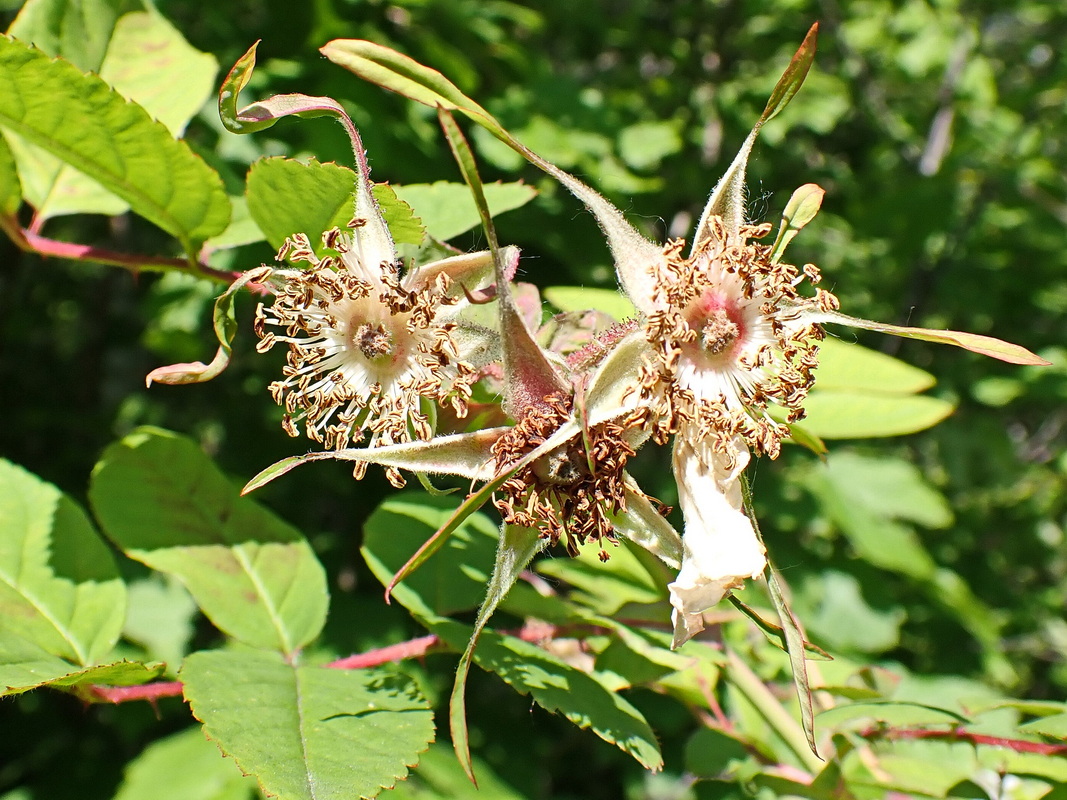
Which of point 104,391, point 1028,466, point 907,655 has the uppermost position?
point 1028,466

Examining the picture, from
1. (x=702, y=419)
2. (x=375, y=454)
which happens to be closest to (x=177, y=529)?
(x=375, y=454)

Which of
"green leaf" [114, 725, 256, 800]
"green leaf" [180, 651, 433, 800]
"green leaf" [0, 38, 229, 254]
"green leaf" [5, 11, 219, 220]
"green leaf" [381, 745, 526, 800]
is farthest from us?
"green leaf" [114, 725, 256, 800]

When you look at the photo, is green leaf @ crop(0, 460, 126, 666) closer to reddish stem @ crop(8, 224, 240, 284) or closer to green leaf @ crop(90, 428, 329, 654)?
green leaf @ crop(90, 428, 329, 654)

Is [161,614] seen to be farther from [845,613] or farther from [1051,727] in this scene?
[1051,727]

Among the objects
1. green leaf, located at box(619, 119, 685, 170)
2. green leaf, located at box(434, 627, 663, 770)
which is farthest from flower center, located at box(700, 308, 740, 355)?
green leaf, located at box(619, 119, 685, 170)

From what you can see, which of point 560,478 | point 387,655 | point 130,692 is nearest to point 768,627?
point 560,478

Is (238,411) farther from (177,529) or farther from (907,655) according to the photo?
(907,655)
